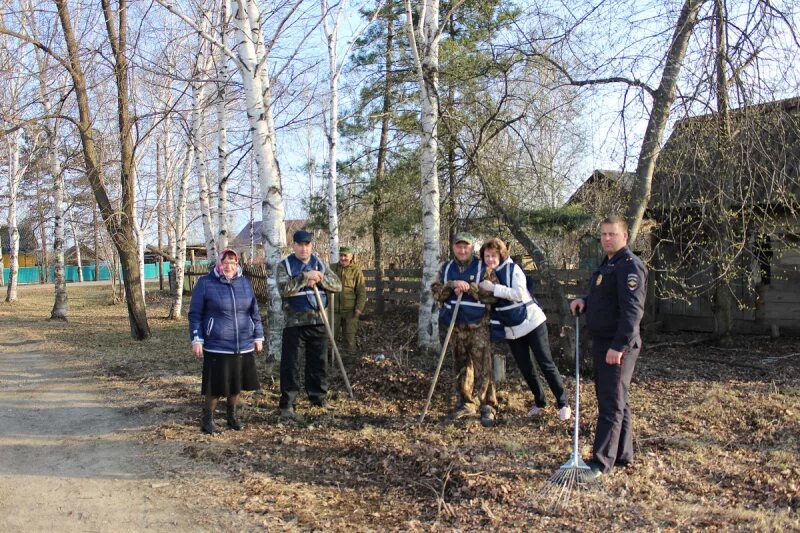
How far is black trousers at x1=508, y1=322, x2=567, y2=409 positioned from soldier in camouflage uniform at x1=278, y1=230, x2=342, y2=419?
197cm

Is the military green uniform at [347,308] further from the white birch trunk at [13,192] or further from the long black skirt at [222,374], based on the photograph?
the white birch trunk at [13,192]

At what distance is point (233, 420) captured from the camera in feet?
19.3

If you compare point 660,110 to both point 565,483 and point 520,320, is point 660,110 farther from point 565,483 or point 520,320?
point 565,483

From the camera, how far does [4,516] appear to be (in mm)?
3969

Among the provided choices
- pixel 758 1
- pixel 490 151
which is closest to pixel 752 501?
pixel 758 1

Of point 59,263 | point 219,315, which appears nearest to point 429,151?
point 219,315

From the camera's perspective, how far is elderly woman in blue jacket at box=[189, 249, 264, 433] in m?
5.75

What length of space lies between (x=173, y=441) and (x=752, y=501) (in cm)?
459

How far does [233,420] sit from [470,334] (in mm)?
2401

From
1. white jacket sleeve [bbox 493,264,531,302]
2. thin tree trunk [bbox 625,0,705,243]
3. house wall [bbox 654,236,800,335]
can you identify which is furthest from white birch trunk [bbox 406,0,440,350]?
house wall [bbox 654,236,800,335]

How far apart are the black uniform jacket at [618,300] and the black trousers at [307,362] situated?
2.89 metres

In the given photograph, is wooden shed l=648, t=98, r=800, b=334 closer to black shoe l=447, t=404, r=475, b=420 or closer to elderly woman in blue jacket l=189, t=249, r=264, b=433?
black shoe l=447, t=404, r=475, b=420

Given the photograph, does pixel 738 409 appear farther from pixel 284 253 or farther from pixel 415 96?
pixel 415 96

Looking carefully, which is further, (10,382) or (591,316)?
(10,382)
